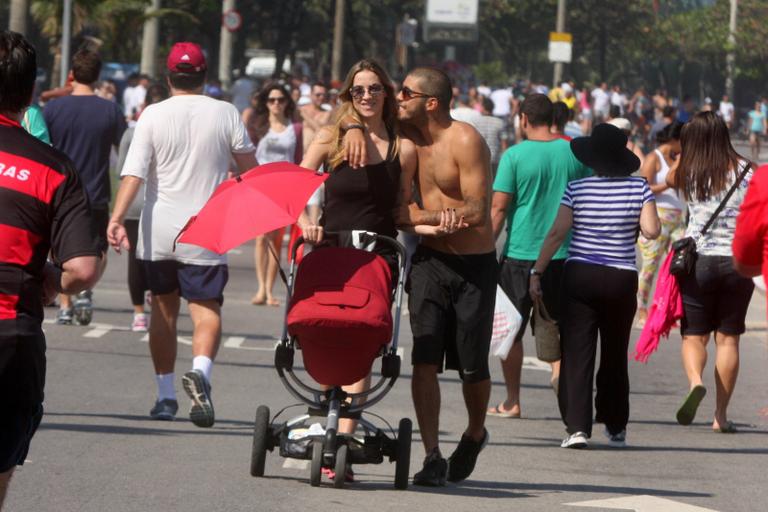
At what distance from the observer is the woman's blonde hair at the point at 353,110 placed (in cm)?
775

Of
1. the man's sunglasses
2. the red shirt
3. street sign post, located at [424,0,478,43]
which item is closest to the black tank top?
the man's sunglasses

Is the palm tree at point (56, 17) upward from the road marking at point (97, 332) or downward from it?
upward

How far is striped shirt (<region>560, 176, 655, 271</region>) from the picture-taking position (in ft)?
31.0

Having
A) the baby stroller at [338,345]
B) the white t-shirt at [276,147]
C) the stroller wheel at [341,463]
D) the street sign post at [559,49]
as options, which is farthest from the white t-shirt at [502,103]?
the stroller wheel at [341,463]

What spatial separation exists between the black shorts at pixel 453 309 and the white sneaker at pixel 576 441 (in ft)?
5.07

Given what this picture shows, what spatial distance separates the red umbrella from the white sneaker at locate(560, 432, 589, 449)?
2.77 m

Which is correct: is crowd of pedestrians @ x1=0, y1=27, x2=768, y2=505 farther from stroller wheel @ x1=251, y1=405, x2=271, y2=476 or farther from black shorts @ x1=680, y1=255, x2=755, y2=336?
stroller wheel @ x1=251, y1=405, x2=271, y2=476

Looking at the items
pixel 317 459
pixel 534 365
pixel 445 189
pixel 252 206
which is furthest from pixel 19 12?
pixel 317 459

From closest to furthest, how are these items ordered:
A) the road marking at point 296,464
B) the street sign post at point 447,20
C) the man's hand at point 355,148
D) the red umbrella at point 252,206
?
the red umbrella at point 252,206 < the man's hand at point 355,148 < the road marking at point 296,464 < the street sign post at point 447,20

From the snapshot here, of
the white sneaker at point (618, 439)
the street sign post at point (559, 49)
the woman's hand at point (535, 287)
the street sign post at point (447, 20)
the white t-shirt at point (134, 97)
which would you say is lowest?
the white sneaker at point (618, 439)

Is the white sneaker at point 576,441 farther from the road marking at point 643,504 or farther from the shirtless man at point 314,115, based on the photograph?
the shirtless man at point 314,115

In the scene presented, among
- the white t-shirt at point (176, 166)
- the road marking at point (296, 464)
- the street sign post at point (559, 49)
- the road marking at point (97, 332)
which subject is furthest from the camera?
the street sign post at point (559, 49)

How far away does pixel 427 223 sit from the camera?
7.86 metres

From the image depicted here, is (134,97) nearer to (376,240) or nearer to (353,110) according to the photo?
(353,110)
